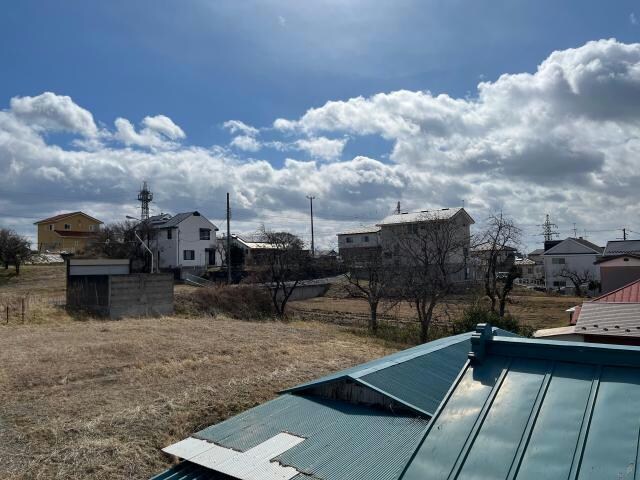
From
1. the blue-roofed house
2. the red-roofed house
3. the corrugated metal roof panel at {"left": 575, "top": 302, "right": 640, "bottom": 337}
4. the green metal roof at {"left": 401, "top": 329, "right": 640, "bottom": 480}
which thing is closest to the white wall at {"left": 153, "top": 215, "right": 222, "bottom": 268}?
the red-roofed house

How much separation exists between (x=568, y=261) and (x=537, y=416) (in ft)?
157

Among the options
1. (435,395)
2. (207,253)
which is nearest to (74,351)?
(435,395)

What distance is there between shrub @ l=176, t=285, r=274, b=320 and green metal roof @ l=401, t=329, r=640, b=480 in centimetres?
1923

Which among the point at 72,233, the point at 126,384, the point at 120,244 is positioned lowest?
the point at 126,384

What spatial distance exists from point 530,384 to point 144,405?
6196mm

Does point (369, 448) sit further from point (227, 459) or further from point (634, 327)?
point (634, 327)

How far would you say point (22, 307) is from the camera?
53.6 ft

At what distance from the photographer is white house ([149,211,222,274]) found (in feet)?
125

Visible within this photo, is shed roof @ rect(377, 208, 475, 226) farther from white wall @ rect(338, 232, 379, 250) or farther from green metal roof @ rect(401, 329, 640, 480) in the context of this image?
green metal roof @ rect(401, 329, 640, 480)

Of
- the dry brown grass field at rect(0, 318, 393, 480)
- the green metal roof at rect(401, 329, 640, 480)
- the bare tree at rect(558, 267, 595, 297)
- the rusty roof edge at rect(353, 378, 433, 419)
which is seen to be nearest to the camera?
the green metal roof at rect(401, 329, 640, 480)

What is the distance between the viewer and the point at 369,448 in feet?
15.9

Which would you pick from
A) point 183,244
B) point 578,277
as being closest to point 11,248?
point 183,244

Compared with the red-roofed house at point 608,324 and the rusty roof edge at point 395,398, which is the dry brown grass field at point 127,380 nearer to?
the rusty roof edge at point 395,398

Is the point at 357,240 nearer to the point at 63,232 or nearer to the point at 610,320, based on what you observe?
the point at 63,232
